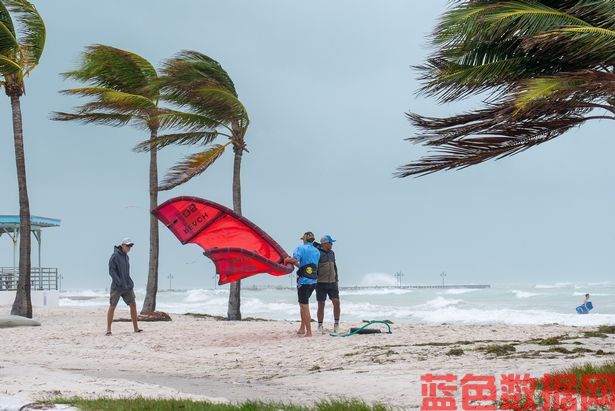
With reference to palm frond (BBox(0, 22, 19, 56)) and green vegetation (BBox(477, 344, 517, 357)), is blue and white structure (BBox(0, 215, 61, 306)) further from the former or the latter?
green vegetation (BBox(477, 344, 517, 357))

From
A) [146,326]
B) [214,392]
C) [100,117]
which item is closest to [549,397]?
[214,392]

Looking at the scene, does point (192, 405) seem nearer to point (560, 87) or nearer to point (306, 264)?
point (560, 87)

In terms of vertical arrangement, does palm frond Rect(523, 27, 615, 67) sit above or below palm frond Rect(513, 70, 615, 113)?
above

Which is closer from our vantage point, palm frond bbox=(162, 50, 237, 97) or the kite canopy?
the kite canopy

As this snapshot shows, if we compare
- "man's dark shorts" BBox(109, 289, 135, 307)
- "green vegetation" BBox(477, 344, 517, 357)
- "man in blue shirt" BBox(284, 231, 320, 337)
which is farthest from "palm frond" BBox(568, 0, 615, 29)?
"man's dark shorts" BBox(109, 289, 135, 307)

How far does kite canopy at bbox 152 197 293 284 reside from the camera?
45.5ft

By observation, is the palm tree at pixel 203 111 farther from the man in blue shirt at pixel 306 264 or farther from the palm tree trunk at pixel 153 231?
the man in blue shirt at pixel 306 264

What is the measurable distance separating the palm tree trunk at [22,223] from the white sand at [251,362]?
4628mm

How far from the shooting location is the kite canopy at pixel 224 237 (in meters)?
13.9

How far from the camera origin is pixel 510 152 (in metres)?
12.0

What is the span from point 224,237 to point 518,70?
6081mm

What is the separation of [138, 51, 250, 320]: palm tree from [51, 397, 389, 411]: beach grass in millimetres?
13999

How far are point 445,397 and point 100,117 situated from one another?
1845 centimetres

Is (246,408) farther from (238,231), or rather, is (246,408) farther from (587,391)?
(238,231)
